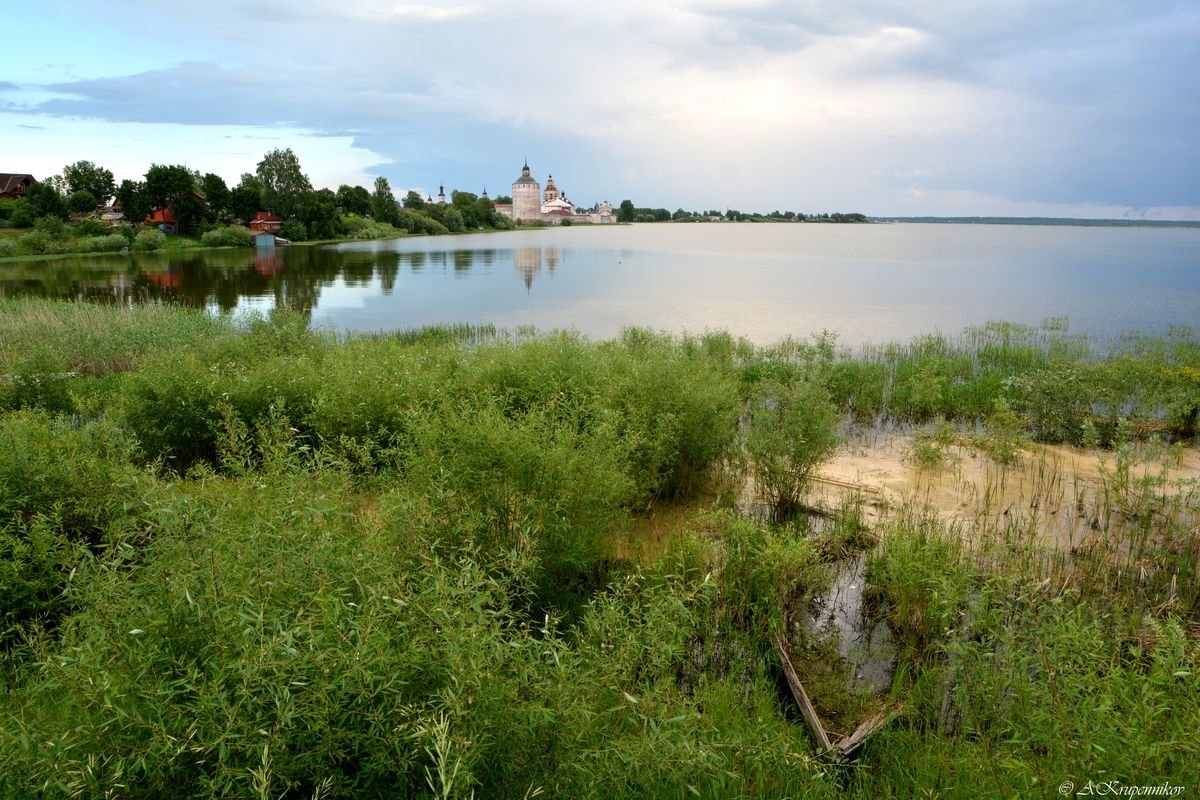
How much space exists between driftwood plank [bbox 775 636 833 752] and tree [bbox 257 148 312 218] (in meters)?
82.6

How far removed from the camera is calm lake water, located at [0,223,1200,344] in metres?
24.0

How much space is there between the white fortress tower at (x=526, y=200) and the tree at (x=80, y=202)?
10367 centimetres

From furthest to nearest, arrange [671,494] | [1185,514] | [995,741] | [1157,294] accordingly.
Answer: [1157,294], [671,494], [1185,514], [995,741]

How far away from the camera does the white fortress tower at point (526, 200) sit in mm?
165125

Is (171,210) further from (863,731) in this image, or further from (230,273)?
(863,731)

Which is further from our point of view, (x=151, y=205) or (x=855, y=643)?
(x=151, y=205)

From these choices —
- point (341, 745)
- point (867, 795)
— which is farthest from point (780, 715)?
point (341, 745)

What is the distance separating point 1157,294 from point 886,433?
27.0 meters

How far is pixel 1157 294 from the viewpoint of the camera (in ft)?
98.0

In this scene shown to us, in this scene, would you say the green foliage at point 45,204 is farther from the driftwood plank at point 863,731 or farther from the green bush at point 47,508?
the driftwood plank at point 863,731

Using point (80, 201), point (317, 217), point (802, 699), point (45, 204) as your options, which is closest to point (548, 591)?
point (802, 699)

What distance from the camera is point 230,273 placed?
40.4 meters

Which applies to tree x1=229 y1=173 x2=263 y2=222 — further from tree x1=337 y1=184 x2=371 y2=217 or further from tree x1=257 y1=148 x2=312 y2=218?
tree x1=337 y1=184 x2=371 y2=217

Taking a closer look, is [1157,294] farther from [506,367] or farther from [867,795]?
[867,795]
